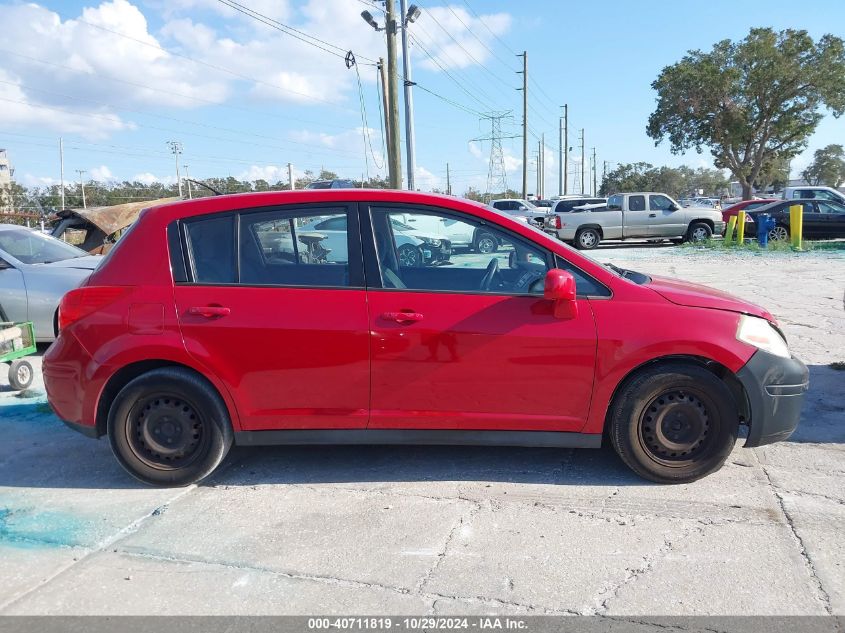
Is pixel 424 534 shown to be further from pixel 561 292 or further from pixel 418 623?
pixel 561 292

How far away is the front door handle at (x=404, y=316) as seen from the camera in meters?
3.86

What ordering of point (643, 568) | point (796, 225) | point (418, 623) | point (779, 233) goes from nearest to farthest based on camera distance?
point (418, 623), point (643, 568), point (796, 225), point (779, 233)

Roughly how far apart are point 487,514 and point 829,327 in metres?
6.85

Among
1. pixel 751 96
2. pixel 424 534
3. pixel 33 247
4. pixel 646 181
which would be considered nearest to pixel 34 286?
pixel 33 247

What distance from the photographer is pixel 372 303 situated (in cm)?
392

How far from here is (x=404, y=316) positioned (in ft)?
12.7

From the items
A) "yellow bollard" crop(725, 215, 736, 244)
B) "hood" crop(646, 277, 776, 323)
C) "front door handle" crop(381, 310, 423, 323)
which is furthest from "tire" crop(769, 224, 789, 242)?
"front door handle" crop(381, 310, 423, 323)

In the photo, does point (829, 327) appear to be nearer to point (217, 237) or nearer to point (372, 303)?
point (372, 303)

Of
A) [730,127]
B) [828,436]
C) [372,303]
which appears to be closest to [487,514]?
[372,303]

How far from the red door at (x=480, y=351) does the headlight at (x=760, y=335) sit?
2.92 feet

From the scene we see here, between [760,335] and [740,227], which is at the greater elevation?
[740,227]

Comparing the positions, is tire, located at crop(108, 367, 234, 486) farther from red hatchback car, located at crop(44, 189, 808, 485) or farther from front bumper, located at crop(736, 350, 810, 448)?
front bumper, located at crop(736, 350, 810, 448)

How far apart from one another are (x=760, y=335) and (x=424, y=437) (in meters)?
2.05

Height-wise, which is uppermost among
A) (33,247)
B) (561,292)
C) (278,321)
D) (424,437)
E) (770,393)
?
(33,247)
